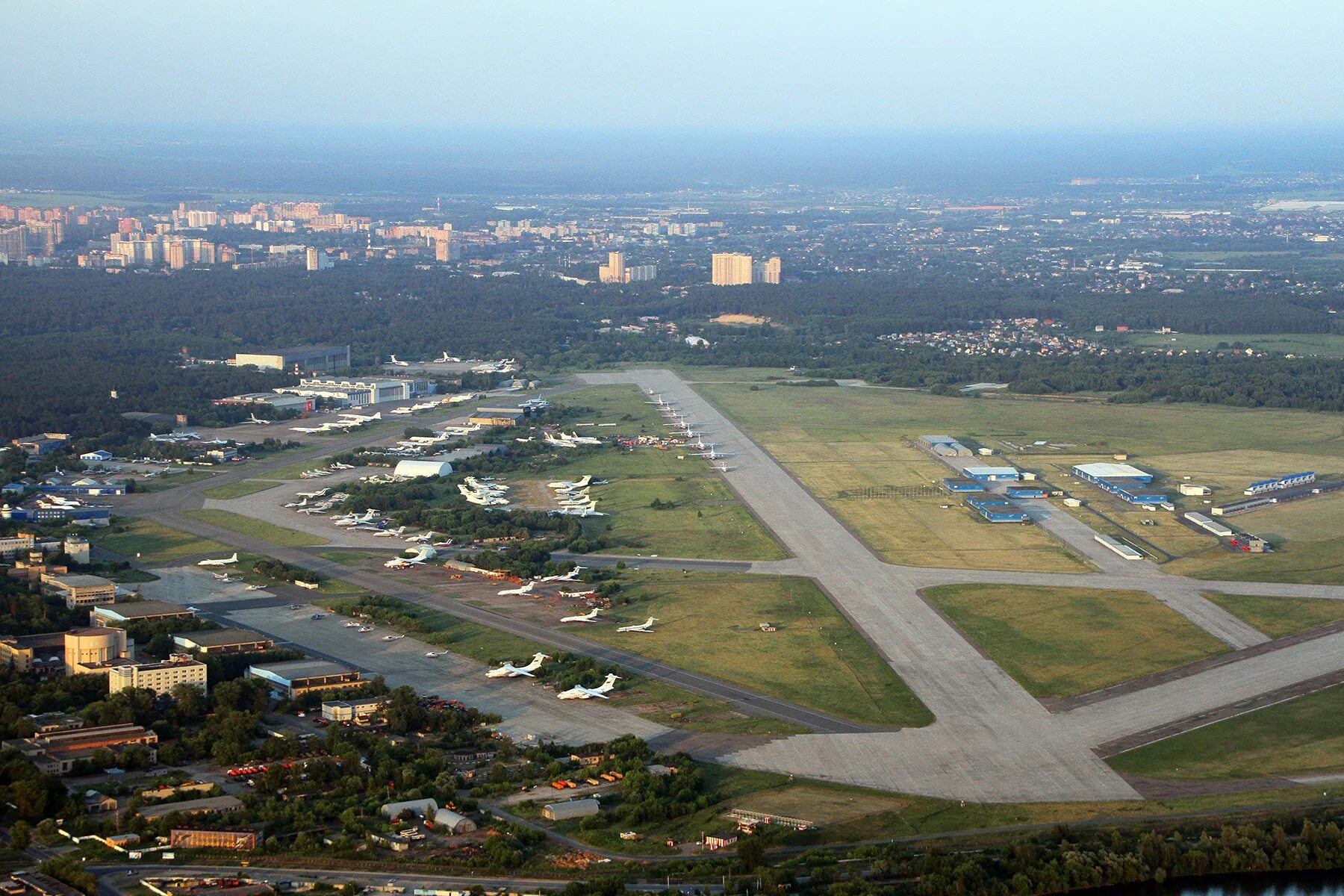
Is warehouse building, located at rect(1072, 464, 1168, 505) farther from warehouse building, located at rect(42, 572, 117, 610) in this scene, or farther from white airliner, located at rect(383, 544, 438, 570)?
warehouse building, located at rect(42, 572, 117, 610)

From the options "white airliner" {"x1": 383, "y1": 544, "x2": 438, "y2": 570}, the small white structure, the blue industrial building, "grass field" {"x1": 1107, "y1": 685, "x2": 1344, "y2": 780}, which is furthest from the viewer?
the small white structure

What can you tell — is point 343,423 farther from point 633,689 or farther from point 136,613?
point 633,689

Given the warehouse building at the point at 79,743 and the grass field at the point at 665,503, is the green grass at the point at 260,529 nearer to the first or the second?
the grass field at the point at 665,503

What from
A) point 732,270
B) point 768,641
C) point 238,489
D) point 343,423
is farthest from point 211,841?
point 732,270

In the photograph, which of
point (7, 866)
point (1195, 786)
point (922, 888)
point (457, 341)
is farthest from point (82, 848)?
point (457, 341)

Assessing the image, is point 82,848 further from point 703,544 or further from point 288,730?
point 703,544

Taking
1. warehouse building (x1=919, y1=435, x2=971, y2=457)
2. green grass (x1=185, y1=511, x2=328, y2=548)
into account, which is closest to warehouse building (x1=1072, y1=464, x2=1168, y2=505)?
warehouse building (x1=919, y1=435, x2=971, y2=457)
